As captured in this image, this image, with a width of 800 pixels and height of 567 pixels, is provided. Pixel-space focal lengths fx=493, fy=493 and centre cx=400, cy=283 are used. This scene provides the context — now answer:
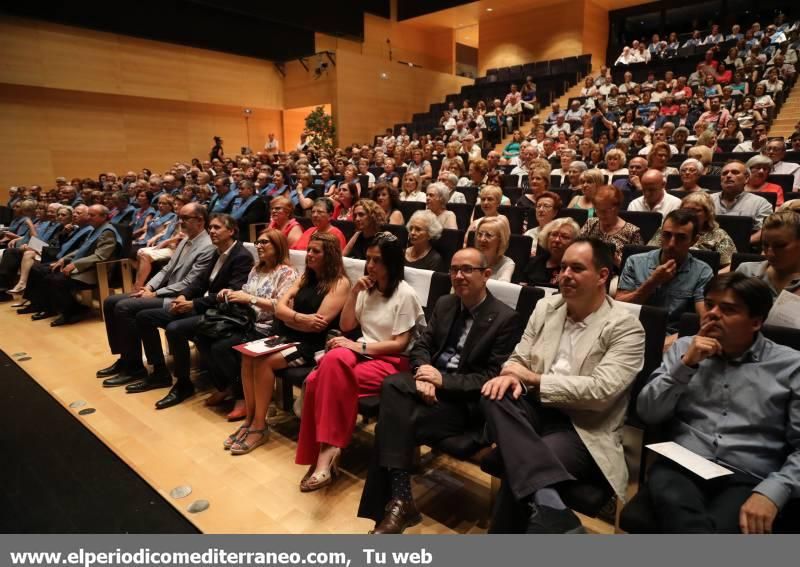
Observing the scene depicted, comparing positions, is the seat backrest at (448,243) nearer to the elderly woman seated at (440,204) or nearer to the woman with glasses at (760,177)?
the elderly woman seated at (440,204)

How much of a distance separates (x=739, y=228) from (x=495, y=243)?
140cm

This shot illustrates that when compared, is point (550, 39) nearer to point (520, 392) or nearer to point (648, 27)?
point (648, 27)

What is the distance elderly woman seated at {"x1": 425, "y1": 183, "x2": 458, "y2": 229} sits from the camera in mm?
3666

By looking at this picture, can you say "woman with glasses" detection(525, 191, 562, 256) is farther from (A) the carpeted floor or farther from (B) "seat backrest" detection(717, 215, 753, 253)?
(A) the carpeted floor

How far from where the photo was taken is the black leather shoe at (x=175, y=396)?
103 inches

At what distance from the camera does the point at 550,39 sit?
13289mm

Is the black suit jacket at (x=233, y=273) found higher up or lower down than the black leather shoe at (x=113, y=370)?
higher up

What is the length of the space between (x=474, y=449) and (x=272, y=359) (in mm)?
1049

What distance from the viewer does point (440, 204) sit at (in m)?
3.71

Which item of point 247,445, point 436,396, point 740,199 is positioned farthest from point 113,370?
point 740,199

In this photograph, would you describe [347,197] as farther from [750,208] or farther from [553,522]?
[553,522]

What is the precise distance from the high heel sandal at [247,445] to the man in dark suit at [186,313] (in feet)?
2.18

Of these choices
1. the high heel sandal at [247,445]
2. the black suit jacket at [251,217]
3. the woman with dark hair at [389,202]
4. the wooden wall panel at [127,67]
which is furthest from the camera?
the wooden wall panel at [127,67]

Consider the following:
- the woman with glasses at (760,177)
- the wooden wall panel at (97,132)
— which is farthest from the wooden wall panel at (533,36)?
the woman with glasses at (760,177)
